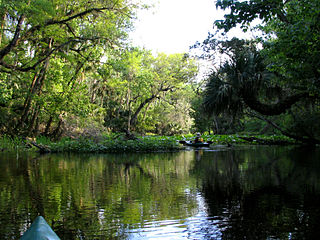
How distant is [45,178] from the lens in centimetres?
795

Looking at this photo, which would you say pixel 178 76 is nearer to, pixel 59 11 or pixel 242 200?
pixel 59 11

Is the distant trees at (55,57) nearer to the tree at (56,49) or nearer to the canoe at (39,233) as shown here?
the tree at (56,49)

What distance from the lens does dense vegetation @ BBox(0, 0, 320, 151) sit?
978cm

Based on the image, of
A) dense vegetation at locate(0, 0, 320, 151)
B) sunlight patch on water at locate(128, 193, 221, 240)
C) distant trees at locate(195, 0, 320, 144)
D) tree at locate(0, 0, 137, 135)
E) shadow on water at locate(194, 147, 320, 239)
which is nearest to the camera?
sunlight patch on water at locate(128, 193, 221, 240)

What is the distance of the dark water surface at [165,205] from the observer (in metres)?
3.76

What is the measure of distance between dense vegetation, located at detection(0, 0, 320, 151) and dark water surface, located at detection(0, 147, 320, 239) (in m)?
4.11

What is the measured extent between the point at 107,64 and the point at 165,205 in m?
14.5

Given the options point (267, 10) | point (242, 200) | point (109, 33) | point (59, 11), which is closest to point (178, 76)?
point (109, 33)

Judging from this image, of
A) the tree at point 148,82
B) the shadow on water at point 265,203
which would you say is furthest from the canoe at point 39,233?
the tree at point 148,82

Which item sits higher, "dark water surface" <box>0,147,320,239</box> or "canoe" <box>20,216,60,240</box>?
"canoe" <box>20,216,60,240</box>

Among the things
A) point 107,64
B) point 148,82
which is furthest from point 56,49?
point 148,82

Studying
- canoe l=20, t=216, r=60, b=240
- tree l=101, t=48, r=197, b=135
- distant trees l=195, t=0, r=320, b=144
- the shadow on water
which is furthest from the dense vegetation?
canoe l=20, t=216, r=60, b=240

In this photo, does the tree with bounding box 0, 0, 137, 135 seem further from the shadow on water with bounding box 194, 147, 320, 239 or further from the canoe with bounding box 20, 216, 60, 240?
the canoe with bounding box 20, 216, 60, 240

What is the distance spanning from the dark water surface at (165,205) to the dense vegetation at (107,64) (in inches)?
162
